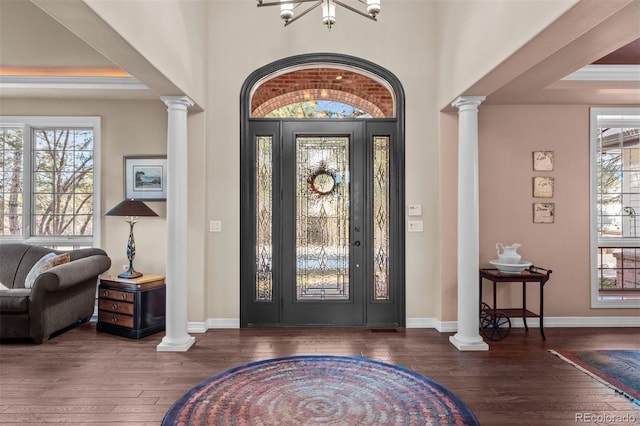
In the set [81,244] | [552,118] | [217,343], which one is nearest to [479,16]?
[552,118]

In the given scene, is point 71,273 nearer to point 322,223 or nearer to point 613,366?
Answer: point 322,223

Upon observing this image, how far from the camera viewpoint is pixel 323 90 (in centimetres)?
527

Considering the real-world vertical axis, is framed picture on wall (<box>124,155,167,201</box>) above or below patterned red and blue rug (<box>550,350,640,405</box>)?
above

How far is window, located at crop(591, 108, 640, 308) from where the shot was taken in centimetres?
502

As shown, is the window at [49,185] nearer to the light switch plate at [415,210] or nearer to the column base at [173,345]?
the column base at [173,345]

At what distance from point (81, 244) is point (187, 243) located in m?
1.72

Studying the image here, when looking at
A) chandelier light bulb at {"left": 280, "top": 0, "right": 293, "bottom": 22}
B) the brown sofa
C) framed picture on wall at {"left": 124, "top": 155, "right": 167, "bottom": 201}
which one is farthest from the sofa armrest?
chandelier light bulb at {"left": 280, "top": 0, "right": 293, "bottom": 22}

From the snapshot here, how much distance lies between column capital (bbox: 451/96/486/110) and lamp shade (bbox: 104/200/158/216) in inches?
137

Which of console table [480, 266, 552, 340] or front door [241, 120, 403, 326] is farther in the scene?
front door [241, 120, 403, 326]

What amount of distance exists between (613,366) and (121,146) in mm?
5668

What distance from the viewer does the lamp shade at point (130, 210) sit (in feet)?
14.8

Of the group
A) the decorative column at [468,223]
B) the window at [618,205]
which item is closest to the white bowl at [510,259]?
the decorative column at [468,223]

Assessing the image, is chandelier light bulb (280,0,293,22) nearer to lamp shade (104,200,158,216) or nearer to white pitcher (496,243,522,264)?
lamp shade (104,200,158,216)

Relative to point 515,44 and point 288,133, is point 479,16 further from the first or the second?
point 288,133
